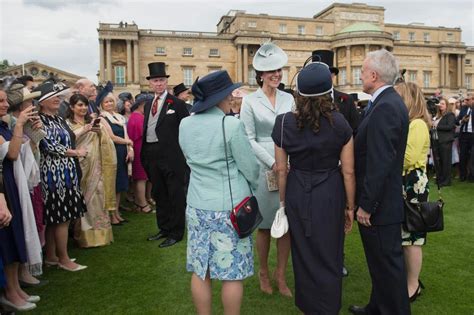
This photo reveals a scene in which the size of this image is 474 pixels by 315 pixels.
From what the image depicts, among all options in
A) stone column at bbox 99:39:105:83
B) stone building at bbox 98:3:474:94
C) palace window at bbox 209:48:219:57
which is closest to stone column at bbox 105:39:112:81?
stone building at bbox 98:3:474:94

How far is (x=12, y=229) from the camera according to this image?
12.8ft

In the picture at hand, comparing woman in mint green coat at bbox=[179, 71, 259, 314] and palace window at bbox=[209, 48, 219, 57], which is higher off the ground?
palace window at bbox=[209, 48, 219, 57]

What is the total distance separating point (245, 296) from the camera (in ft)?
13.8

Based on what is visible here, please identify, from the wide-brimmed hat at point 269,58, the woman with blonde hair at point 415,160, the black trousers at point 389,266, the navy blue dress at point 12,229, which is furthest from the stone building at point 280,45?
the black trousers at point 389,266

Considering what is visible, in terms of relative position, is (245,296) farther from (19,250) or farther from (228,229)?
(19,250)

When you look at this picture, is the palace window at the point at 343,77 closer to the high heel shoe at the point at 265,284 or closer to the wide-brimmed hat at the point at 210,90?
the high heel shoe at the point at 265,284

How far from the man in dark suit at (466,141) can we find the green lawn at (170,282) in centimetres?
561

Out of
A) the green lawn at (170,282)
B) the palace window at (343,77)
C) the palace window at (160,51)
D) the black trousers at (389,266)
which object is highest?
the palace window at (160,51)

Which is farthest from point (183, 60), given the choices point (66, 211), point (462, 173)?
point (66, 211)

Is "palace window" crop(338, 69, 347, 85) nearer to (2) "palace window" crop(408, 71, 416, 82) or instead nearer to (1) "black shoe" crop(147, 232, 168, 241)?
(2) "palace window" crop(408, 71, 416, 82)

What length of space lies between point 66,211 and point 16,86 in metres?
1.62

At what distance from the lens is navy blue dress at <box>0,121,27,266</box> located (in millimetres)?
3852

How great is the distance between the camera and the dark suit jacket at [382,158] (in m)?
3.03

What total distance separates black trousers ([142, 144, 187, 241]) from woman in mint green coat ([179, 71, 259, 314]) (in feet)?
10.2
